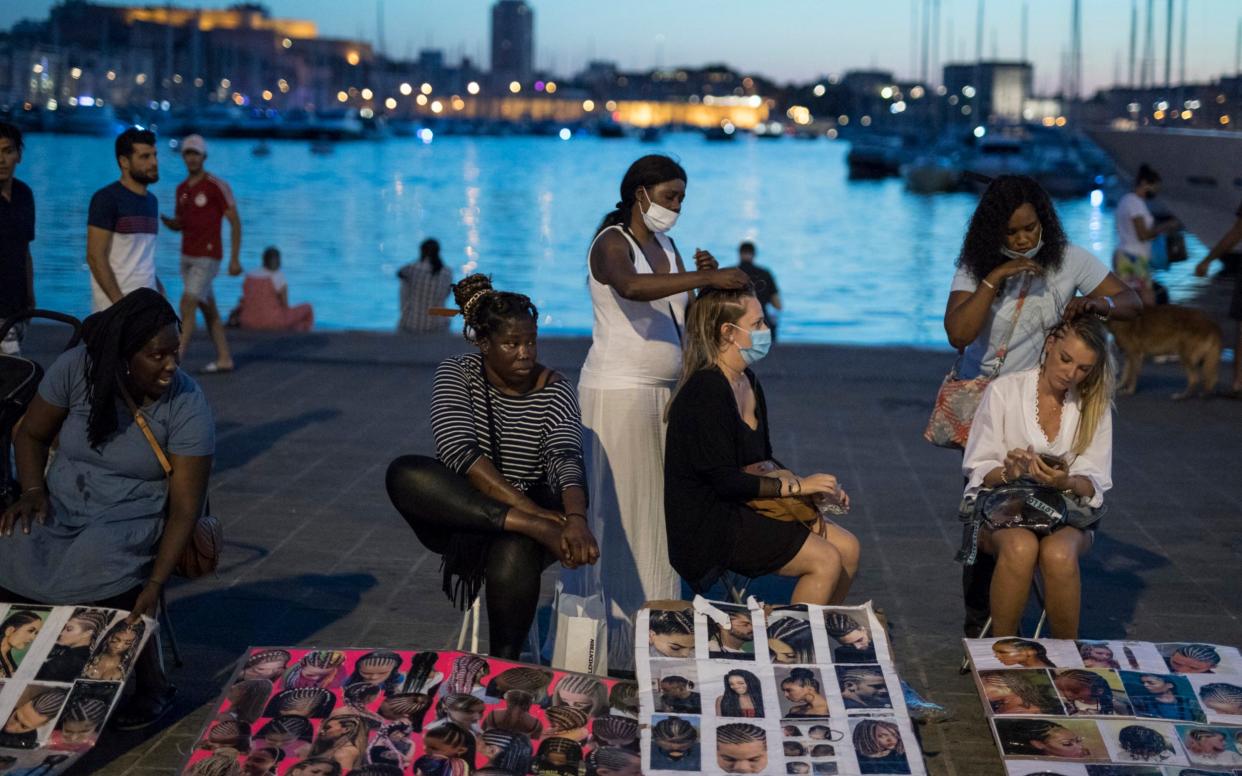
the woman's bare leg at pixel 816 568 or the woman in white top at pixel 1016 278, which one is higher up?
the woman in white top at pixel 1016 278

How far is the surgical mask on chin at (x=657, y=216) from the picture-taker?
5.32 metres

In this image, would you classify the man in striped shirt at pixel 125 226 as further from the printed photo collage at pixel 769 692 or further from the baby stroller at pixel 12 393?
the printed photo collage at pixel 769 692

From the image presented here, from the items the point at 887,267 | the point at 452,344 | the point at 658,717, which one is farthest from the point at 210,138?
the point at 658,717

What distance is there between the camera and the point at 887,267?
39.8 metres

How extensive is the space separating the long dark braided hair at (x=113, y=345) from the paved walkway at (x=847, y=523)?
3.14 feet

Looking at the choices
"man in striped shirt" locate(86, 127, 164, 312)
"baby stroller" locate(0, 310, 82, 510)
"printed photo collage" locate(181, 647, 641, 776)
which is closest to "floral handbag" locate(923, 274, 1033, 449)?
"printed photo collage" locate(181, 647, 641, 776)

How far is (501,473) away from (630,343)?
72 cm

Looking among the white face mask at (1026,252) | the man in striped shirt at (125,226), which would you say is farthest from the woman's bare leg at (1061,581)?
the man in striped shirt at (125,226)

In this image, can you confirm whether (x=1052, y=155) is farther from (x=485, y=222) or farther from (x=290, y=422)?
(x=290, y=422)

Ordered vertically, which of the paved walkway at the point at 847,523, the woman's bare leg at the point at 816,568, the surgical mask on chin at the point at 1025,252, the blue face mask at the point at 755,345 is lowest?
the paved walkway at the point at 847,523

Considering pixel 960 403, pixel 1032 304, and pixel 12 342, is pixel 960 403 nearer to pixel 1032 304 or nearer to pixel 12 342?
pixel 1032 304

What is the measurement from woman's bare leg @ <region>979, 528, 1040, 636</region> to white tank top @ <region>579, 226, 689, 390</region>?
1232 mm

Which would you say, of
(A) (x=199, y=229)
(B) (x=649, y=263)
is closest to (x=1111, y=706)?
(B) (x=649, y=263)

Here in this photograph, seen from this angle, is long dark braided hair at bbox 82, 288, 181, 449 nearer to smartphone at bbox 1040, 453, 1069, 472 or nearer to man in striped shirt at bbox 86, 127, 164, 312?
smartphone at bbox 1040, 453, 1069, 472
